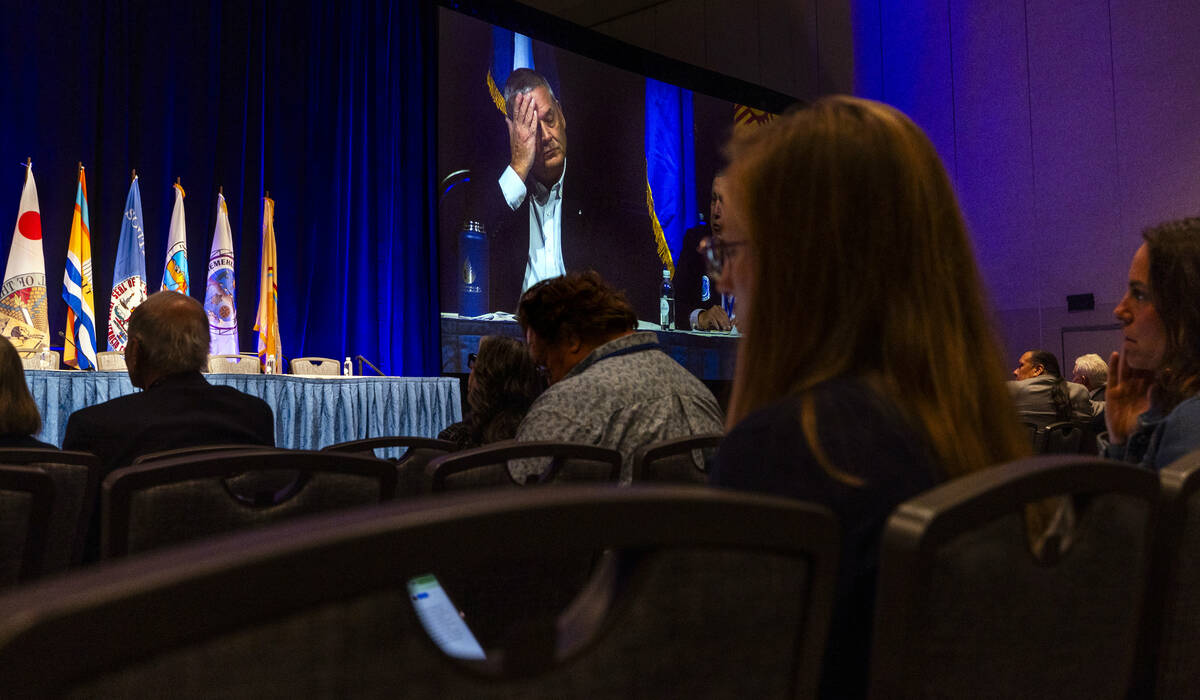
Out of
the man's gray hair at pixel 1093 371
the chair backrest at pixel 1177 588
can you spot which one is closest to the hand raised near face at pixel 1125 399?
the chair backrest at pixel 1177 588

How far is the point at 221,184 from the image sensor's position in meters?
7.07

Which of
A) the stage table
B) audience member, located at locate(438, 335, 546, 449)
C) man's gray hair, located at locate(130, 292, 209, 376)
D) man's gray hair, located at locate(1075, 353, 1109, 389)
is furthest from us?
the stage table

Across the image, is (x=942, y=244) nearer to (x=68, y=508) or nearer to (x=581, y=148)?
(x=68, y=508)

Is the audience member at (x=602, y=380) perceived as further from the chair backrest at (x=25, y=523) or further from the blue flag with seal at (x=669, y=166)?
the blue flag with seal at (x=669, y=166)

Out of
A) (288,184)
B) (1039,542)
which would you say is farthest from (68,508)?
(288,184)

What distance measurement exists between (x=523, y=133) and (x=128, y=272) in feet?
11.4

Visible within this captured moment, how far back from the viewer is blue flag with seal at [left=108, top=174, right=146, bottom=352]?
5.99 metres

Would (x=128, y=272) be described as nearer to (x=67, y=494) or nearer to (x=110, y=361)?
(x=110, y=361)

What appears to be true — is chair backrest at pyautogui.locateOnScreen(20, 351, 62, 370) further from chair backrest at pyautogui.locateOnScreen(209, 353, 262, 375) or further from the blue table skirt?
chair backrest at pyautogui.locateOnScreen(209, 353, 262, 375)

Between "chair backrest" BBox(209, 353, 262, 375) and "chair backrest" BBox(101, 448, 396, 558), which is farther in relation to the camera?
"chair backrest" BBox(209, 353, 262, 375)

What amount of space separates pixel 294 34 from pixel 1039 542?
7936 mm

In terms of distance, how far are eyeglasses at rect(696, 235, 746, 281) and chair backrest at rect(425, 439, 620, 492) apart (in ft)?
1.67

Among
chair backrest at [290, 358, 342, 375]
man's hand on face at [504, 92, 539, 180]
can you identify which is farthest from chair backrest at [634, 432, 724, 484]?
man's hand on face at [504, 92, 539, 180]

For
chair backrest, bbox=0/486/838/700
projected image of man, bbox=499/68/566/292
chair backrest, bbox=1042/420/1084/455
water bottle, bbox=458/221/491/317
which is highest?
projected image of man, bbox=499/68/566/292
